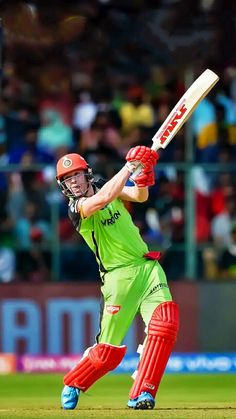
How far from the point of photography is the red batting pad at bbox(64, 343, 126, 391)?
24.9 ft

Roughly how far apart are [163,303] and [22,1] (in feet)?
19.3

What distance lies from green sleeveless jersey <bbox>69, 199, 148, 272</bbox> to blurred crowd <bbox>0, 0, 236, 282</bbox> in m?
4.40

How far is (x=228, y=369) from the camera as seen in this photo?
1172cm

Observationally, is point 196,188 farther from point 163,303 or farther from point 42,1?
point 163,303

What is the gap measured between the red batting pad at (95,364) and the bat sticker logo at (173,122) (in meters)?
1.27

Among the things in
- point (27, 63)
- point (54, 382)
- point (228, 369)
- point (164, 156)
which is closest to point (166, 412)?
point (54, 382)

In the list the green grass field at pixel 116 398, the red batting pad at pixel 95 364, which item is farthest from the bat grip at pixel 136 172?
the green grass field at pixel 116 398

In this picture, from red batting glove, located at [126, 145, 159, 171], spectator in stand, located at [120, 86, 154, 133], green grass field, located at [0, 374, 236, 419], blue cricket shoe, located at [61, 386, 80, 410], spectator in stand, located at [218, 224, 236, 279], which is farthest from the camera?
spectator in stand, located at [120, 86, 154, 133]

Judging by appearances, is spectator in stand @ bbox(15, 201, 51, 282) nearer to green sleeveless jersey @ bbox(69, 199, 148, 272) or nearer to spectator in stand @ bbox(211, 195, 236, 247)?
spectator in stand @ bbox(211, 195, 236, 247)

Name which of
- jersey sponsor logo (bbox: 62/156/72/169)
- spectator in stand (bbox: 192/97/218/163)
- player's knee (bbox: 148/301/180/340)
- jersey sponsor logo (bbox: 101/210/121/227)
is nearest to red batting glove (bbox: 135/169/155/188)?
jersey sponsor logo (bbox: 101/210/121/227)

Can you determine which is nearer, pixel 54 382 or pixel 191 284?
pixel 54 382

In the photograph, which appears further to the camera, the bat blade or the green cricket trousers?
the bat blade

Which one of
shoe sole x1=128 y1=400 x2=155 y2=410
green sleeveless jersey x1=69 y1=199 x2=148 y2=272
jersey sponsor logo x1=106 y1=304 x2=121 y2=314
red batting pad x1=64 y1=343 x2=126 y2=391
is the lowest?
shoe sole x1=128 y1=400 x2=155 y2=410

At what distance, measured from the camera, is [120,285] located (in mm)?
7637
